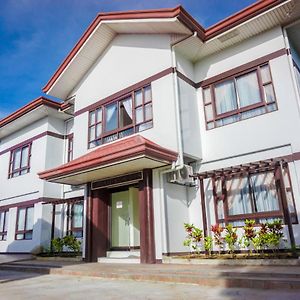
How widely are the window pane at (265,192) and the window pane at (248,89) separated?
210cm

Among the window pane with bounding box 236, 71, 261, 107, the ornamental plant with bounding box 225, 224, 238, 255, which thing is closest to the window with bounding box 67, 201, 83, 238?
the ornamental plant with bounding box 225, 224, 238, 255

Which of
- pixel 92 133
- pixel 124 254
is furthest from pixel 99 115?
pixel 124 254

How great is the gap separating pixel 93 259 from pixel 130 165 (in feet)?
11.2

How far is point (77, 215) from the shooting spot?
12.5 metres

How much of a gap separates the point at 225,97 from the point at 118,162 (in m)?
3.74

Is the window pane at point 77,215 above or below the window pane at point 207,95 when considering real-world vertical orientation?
→ below

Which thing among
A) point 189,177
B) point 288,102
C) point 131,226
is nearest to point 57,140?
point 131,226

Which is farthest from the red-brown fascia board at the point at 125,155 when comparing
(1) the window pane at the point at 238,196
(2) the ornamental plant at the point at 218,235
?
(2) the ornamental plant at the point at 218,235

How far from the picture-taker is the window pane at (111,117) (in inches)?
412

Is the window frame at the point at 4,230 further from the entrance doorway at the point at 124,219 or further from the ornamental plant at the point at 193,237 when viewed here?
the ornamental plant at the point at 193,237

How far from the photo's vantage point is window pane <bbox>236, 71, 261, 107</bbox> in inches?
339

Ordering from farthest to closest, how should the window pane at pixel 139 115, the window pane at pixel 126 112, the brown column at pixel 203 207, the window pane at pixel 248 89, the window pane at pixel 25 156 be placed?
the window pane at pixel 25 156, the window pane at pixel 126 112, the window pane at pixel 139 115, the window pane at pixel 248 89, the brown column at pixel 203 207

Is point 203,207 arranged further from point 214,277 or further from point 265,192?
point 214,277

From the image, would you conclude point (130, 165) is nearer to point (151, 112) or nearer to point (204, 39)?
point (151, 112)
